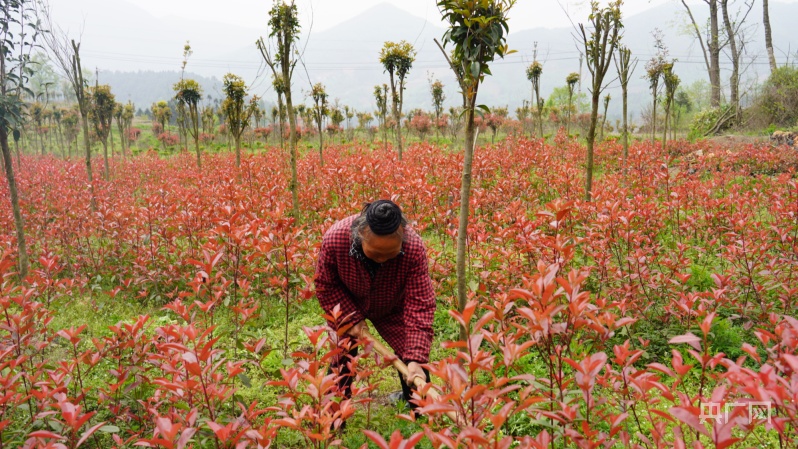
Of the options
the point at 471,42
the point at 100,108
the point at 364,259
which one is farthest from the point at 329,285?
the point at 100,108

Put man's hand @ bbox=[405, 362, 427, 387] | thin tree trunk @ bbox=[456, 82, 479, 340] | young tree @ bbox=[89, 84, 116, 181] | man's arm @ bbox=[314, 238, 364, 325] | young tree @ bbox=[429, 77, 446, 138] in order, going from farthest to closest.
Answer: young tree @ bbox=[429, 77, 446, 138] < young tree @ bbox=[89, 84, 116, 181] < thin tree trunk @ bbox=[456, 82, 479, 340] < man's arm @ bbox=[314, 238, 364, 325] < man's hand @ bbox=[405, 362, 427, 387]

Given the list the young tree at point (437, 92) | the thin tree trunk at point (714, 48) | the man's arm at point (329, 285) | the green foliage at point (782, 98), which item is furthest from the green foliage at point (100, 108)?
the thin tree trunk at point (714, 48)

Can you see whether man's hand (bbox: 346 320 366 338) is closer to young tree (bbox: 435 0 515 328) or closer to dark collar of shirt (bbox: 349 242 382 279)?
dark collar of shirt (bbox: 349 242 382 279)

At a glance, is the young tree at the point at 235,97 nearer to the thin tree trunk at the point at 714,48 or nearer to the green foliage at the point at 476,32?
the green foliage at the point at 476,32

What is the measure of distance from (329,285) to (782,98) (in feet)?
56.7

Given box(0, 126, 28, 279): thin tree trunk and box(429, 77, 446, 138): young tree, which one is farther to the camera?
box(429, 77, 446, 138): young tree

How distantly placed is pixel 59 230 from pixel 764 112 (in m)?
18.5

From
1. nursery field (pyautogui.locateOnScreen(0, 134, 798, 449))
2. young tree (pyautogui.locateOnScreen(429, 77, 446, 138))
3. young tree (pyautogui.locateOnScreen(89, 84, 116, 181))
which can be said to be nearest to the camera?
nursery field (pyautogui.locateOnScreen(0, 134, 798, 449))

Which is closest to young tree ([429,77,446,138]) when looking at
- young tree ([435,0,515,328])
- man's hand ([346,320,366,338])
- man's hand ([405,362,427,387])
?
young tree ([435,0,515,328])

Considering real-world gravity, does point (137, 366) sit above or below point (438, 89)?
below

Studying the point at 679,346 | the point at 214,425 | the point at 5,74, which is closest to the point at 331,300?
the point at 214,425

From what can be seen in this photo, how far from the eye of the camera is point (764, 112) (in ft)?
46.2

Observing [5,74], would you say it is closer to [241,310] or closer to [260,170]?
[241,310]

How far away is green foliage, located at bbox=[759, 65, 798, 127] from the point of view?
13.5m
